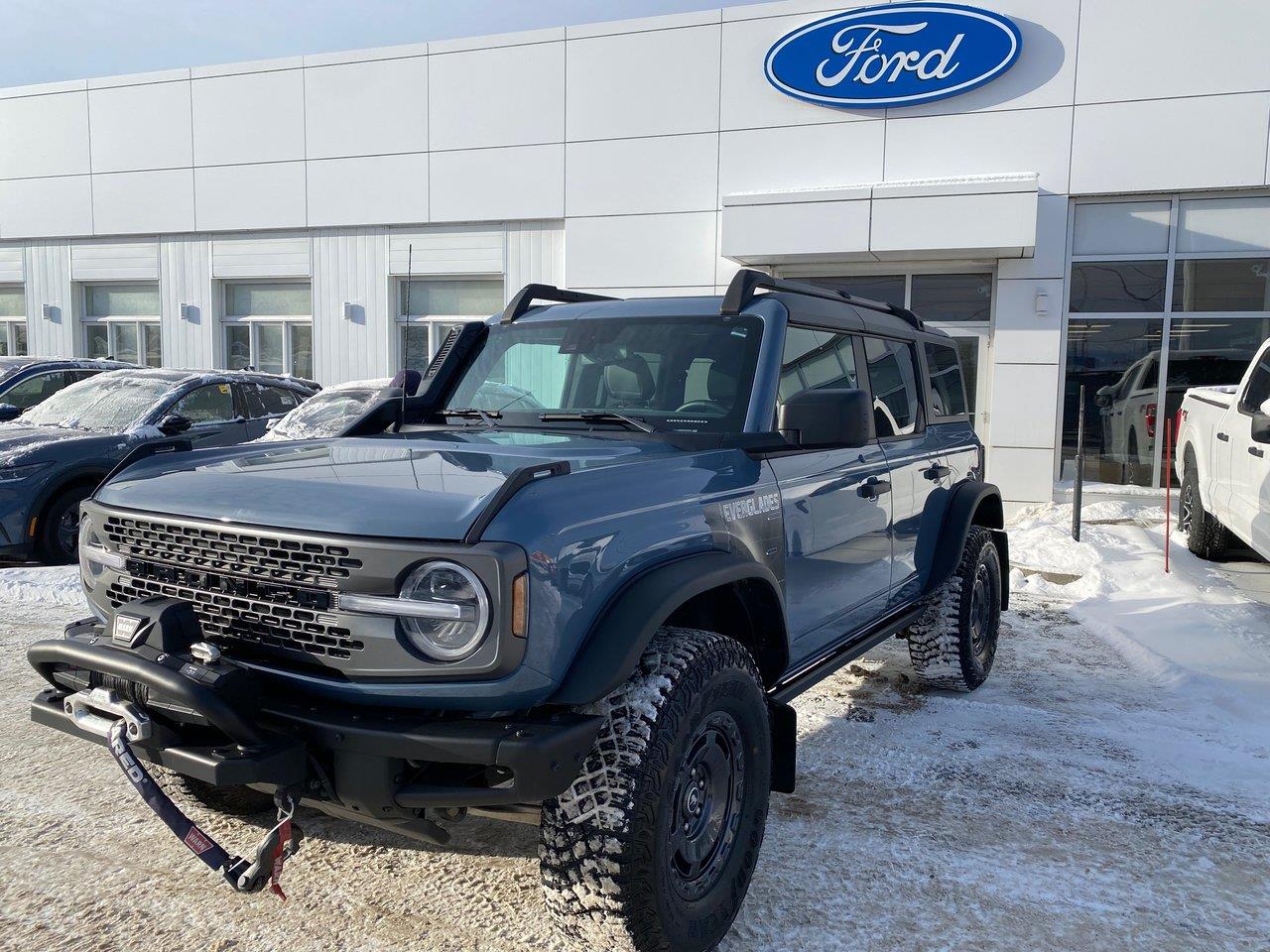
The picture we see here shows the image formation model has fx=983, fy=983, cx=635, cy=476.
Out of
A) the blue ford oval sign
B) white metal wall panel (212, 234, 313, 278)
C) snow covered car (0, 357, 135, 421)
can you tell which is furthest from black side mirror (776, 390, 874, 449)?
white metal wall panel (212, 234, 313, 278)

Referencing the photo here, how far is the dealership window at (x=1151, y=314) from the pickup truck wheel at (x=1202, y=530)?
2.81 metres

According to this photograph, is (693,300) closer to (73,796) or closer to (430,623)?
(430,623)

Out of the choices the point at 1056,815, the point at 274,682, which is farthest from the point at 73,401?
the point at 1056,815

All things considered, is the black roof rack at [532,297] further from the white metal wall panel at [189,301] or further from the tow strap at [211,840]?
the white metal wall panel at [189,301]

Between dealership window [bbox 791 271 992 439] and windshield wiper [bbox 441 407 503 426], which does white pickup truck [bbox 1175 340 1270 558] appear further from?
windshield wiper [bbox 441 407 503 426]

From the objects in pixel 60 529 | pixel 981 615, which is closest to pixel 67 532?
pixel 60 529

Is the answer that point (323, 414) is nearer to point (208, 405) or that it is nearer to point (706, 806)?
point (208, 405)

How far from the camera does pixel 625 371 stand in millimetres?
3898

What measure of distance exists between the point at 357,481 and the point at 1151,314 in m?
12.0

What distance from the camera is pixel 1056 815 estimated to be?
3809 millimetres

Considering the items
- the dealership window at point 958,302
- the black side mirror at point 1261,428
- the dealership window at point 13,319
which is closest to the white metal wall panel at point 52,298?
the dealership window at point 13,319

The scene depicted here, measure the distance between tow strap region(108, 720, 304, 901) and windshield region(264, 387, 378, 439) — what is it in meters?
7.06

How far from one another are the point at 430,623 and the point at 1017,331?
1152 centimetres

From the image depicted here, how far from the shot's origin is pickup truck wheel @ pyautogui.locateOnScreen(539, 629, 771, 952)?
2451mm
